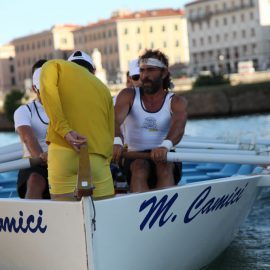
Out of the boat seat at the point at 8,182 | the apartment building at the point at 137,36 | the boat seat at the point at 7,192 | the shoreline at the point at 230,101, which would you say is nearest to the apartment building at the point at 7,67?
the apartment building at the point at 137,36

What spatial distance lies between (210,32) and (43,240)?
349ft

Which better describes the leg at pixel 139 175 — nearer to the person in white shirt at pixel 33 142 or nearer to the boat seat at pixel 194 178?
the person in white shirt at pixel 33 142

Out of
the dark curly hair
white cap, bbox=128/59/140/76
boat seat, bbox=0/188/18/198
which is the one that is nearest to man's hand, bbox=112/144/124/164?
the dark curly hair

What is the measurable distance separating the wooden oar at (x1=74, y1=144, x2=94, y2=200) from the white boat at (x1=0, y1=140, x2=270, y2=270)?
0.33ft

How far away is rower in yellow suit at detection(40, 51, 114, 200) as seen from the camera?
15.0 ft

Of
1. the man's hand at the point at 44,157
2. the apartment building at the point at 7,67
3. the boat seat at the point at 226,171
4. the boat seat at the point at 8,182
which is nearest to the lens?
the man's hand at the point at 44,157

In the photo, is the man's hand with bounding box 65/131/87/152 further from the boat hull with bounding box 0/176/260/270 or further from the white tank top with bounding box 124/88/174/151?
the white tank top with bounding box 124/88/174/151

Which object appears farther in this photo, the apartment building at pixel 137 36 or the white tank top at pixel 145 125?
the apartment building at pixel 137 36

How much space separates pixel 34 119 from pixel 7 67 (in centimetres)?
14055

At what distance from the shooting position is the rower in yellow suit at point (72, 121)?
180 inches

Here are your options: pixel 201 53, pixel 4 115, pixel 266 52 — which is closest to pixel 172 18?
pixel 201 53

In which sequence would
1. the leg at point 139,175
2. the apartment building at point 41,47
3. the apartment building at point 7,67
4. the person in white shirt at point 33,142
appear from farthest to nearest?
1. the apartment building at point 7,67
2. the apartment building at point 41,47
3. the leg at point 139,175
4. the person in white shirt at point 33,142

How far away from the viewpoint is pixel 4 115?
2429 inches

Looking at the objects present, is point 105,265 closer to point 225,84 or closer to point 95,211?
point 95,211
